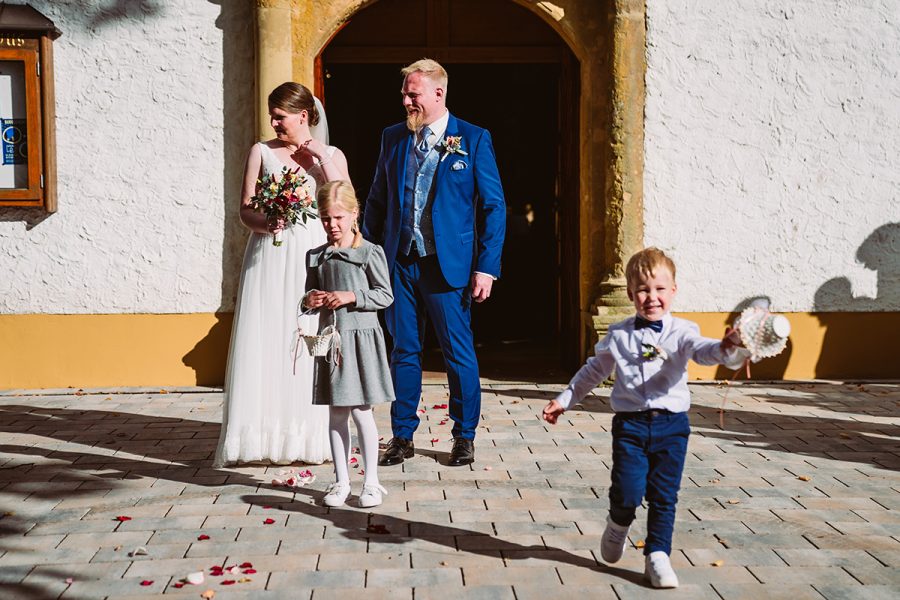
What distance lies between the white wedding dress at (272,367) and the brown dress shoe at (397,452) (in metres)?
0.36

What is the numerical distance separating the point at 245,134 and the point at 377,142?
6.88 meters

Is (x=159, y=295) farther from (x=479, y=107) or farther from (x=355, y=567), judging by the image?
(x=479, y=107)

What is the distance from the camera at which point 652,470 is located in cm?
399

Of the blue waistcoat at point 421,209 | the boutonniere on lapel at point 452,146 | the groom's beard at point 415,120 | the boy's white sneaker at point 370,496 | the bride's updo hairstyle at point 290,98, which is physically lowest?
the boy's white sneaker at point 370,496

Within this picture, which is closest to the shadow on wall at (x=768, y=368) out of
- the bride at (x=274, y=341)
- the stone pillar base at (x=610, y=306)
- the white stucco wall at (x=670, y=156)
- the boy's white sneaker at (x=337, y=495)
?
the white stucco wall at (x=670, y=156)

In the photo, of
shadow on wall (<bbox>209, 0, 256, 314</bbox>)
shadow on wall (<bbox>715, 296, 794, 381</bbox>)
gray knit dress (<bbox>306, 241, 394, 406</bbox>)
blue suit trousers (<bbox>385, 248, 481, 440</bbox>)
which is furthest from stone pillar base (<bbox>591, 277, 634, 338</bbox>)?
gray knit dress (<bbox>306, 241, 394, 406</bbox>)

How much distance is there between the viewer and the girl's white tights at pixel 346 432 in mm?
5023

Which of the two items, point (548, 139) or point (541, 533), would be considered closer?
point (541, 533)

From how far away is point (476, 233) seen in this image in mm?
6109

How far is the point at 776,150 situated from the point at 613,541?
5.72m

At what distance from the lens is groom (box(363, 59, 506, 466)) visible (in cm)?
586

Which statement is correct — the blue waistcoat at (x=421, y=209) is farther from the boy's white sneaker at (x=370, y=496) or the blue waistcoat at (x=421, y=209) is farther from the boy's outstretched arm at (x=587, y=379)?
the boy's outstretched arm at (x=587, y=379)

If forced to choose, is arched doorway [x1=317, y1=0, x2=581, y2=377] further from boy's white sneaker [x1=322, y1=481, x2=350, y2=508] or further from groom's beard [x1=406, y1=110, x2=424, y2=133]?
boy's white sneaker [x1=322, y1=481, x2=350, y2=508]

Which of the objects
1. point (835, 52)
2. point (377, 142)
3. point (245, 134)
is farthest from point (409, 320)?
point (377, 142)
